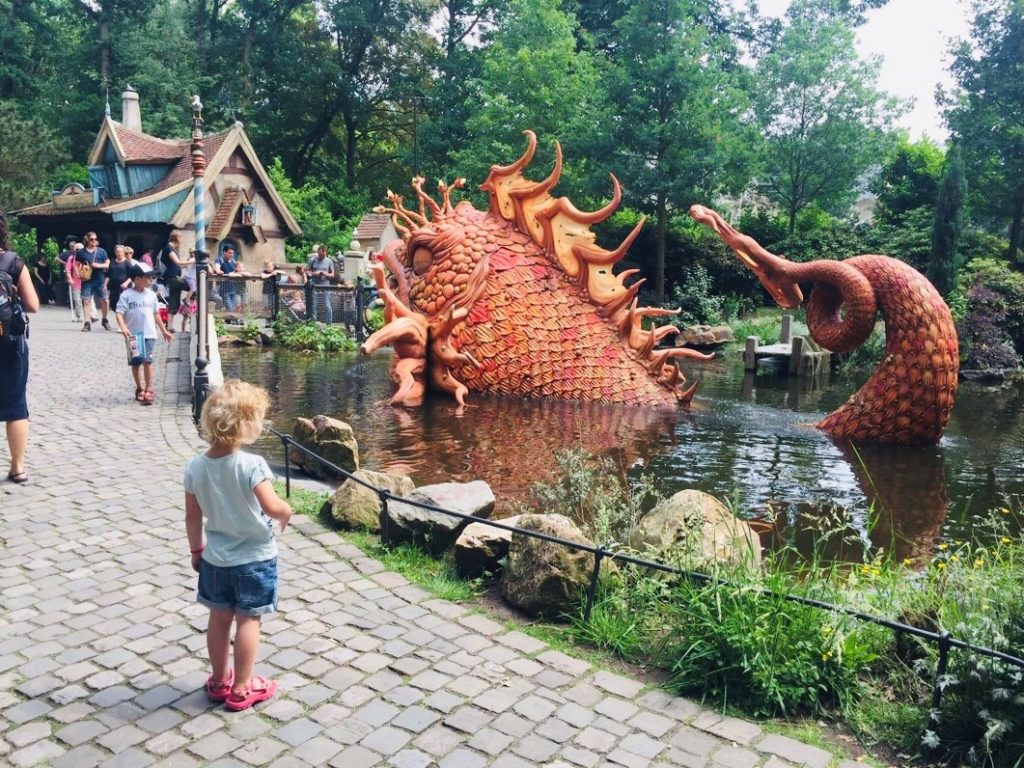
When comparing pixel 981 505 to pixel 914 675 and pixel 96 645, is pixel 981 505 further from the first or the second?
pixel 96 645

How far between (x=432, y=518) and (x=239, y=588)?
1.92 meters

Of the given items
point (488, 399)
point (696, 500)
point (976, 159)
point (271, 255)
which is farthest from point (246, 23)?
point (696, 500)

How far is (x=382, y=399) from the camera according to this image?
12.0m

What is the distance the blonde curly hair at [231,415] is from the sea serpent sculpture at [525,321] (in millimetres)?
7603

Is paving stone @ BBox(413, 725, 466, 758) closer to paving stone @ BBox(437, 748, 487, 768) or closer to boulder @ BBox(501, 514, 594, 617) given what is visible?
paving stone @ BBox(437, 748, 487, 768)

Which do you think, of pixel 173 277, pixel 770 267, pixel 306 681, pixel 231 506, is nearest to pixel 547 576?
pixel 306 681

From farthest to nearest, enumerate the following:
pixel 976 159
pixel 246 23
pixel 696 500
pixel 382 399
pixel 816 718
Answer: pixel 246 23
pixel 976 159
pixel 382 399
pixel 696 500
pixel 816 718

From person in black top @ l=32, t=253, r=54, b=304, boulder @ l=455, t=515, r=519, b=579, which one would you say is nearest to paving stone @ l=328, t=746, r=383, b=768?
boulder @ l=455, t=515, r=519, b=579

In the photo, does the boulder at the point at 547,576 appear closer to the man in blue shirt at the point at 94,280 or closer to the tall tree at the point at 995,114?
the man in blue shirt at the point at 94,280

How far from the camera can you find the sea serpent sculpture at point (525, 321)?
11.3 meters

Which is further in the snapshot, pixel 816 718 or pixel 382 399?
pixel 382 399

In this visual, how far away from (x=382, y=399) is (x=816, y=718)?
912 centimetres

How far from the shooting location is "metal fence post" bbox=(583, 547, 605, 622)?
4.16m

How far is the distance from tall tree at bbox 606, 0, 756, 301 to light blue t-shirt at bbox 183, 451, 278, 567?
2362 centimetres
